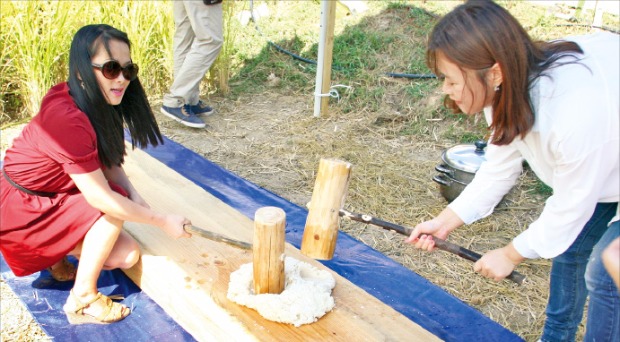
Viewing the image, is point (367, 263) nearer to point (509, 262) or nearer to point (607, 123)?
point (509, 262)

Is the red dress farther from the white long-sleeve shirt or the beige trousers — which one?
the beige trousers

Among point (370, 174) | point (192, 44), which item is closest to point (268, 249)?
point (370, 174)

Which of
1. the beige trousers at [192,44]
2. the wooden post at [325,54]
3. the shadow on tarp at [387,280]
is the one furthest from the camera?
the wooden post at [325,54]

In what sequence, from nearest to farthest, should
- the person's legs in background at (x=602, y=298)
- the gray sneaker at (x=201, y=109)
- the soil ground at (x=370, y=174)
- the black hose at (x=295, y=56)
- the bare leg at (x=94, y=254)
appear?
the person's legs in background at (x=602, y=298) → the bare leg at (x=94, y=254) → the soil ground at (x=370, y=174) → the gray sneaker at (x=201, y=109) → the black hose at (x=295, y=56)

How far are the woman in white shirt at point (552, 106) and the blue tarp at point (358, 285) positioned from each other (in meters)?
0.70

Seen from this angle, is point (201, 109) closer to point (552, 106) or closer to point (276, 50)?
point (276, 50)

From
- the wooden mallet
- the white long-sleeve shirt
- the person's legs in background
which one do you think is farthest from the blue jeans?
the wooden mallet

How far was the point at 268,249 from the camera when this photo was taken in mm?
2156

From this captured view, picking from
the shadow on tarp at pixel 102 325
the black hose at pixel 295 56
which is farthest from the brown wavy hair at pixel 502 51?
the black hose at pixel 295 56

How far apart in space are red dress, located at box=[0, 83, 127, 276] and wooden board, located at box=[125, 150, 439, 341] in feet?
1.28

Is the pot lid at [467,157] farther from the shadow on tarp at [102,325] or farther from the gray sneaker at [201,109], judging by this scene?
the gray sneaker at [201,109]

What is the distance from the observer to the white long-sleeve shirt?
1.56 m

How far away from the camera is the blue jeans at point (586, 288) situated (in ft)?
6.01

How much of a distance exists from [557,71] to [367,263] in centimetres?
162
